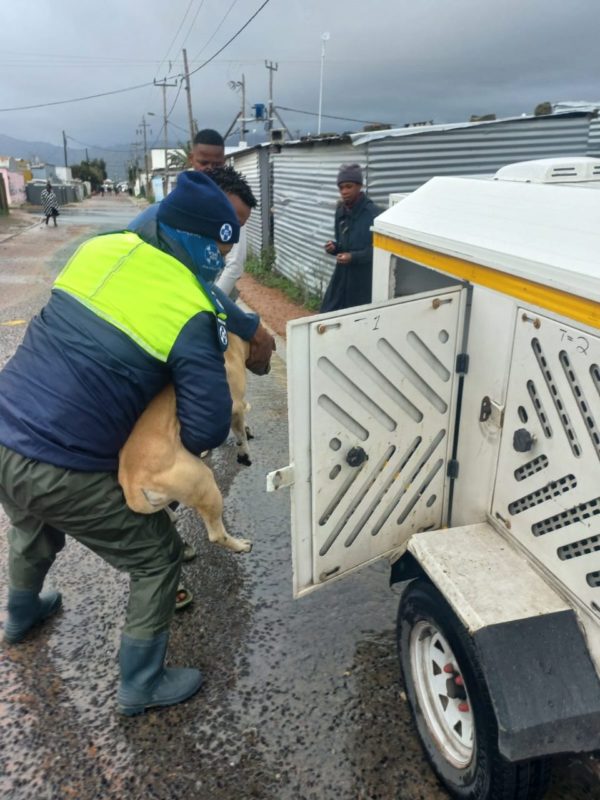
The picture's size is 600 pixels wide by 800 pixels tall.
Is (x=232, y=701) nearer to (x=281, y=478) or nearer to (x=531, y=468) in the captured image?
(x=281, y=478)

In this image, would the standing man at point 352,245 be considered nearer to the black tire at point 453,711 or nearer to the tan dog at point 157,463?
the tan dog at point 157,463

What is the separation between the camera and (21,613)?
283cm

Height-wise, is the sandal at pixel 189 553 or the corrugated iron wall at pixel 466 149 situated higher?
the corrugated iron wall at pixel 466 149

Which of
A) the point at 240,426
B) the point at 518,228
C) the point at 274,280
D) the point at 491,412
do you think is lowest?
the point at 274,280

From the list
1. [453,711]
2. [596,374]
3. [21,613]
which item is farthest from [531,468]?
[21,613]

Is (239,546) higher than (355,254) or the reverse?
the reverse

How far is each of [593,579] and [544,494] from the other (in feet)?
0.98

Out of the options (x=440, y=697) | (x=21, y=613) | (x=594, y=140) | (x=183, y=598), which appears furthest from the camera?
(x=594, y=140)

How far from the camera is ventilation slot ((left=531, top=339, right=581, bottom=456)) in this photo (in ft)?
5.88

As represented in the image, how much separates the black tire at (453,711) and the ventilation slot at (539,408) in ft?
2.25

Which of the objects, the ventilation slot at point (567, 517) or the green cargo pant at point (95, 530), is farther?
the green cargo pant at point (95, 530)

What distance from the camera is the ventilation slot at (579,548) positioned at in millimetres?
1751

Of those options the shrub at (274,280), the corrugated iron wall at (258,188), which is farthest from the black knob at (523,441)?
the corrugated iron wall at (258,188)

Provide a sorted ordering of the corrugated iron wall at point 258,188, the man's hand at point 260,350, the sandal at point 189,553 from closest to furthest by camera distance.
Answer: the man's hand at point 260,350 < the sandal at point 189,553 < the corrugated iron wall at point 258,188
